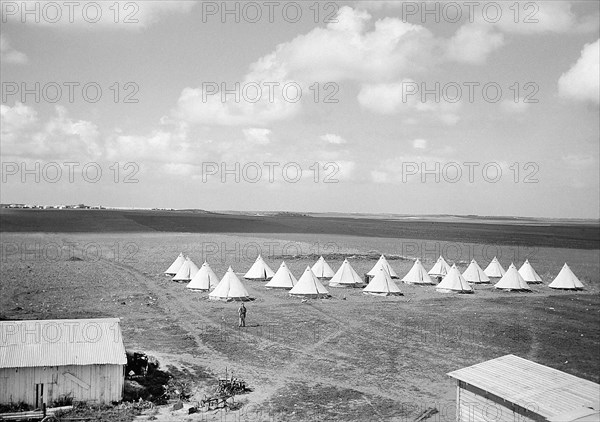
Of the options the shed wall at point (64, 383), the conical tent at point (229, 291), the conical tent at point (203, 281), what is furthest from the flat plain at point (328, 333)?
the shed wall at point (64, 383)

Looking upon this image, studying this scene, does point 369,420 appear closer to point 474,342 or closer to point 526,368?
point 526,368

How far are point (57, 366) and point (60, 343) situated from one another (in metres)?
1.27

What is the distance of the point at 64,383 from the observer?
20281mm

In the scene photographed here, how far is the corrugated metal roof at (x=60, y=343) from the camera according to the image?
20266 millimetres

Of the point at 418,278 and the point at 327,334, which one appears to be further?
the point at 418,278

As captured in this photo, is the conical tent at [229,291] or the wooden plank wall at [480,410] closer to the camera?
the wooden plank wall at [480,410]

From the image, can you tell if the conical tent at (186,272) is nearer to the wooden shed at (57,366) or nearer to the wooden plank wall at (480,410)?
the wooden shed at (57,366)

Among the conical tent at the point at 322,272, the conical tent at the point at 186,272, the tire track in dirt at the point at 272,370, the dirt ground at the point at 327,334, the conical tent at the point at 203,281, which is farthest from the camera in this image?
the conical tent at the point at 322,272

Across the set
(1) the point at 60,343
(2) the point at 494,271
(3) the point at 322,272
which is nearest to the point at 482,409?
(1) the point at 60,343

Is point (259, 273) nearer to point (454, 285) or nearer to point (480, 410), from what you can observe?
point (454, 285)

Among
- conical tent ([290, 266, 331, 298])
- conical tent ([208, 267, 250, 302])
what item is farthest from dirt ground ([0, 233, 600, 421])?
conical tent ([290, 266, 331, 298])

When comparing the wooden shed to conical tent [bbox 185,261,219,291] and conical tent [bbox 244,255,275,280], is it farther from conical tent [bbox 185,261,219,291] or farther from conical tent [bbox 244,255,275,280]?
conical tent [bbox 244,255,275,280]

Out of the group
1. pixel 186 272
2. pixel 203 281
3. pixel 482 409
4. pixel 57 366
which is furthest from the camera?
pixel 186 272

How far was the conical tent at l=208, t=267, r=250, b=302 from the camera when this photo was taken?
144 feet
